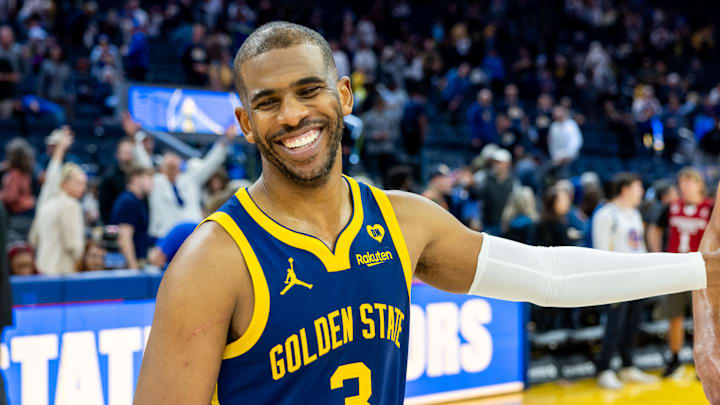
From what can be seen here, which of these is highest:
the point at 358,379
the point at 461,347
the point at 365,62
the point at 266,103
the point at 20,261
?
the point at 365,62

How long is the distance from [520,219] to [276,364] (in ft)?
21.2

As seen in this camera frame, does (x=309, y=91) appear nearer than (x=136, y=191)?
Yes

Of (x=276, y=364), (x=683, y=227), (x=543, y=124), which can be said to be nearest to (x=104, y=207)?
(x=683, y=227)

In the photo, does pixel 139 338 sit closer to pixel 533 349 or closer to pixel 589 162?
pixel 533 349

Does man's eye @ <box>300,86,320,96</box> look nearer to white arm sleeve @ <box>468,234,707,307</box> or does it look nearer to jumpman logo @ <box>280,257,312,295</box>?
jumpman logo @ <box>280,257,312,295</box>

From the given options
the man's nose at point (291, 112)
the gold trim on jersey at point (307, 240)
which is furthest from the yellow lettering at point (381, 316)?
the man's nose at point (291, 112)

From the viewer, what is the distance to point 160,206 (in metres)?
7.02

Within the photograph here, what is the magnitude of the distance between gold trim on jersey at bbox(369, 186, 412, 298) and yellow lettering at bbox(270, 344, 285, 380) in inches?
15.4

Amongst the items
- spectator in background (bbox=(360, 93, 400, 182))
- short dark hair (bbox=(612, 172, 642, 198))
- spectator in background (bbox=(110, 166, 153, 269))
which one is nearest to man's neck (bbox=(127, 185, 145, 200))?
spectator in background (bbox=(110, 166, 153, 269))

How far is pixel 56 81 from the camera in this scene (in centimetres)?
1007

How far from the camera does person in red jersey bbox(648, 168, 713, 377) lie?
280 inches

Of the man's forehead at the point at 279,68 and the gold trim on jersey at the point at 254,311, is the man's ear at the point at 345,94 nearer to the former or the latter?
the man's forehead at the point at 279,68

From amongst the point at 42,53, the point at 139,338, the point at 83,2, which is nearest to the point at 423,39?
the point at 83,2

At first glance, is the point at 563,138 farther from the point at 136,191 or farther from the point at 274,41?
the point at 274,41
